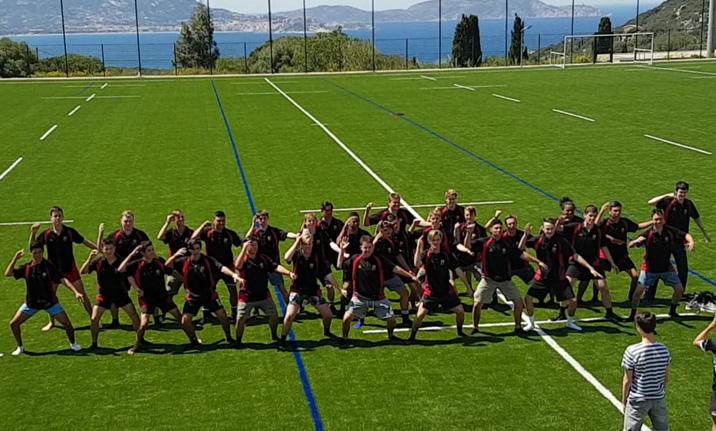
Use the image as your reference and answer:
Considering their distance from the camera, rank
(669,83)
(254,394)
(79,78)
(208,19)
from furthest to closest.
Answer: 1. (208,19)
2. (79,78)
3. (669,83)
4. (254,394)

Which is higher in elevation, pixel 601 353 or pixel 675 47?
pixel 675 47

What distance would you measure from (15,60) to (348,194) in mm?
51314

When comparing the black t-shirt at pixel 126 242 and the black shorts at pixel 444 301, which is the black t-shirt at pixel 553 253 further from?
the black t-shirt at pixel 126 242

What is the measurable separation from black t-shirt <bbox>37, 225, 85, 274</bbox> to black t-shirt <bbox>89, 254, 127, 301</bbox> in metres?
1.36

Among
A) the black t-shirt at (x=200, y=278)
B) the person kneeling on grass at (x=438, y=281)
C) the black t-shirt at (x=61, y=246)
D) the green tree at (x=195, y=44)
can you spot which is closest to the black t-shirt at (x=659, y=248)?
the person kneeling on grass at (x=438, y=281)

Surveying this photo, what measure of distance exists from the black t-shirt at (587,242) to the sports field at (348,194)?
87 centimetres

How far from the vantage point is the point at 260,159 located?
24812 millimetres

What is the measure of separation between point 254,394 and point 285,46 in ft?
226

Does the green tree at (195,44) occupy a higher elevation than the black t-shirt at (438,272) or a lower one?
higher

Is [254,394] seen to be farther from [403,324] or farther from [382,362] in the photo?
[403,324]

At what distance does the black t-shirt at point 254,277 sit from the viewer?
11109mm

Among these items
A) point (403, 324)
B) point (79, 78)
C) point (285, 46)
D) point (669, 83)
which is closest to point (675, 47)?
point (285, 46)

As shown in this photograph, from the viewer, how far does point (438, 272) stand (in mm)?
11164

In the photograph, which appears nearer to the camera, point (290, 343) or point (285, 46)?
point (290, 343)
